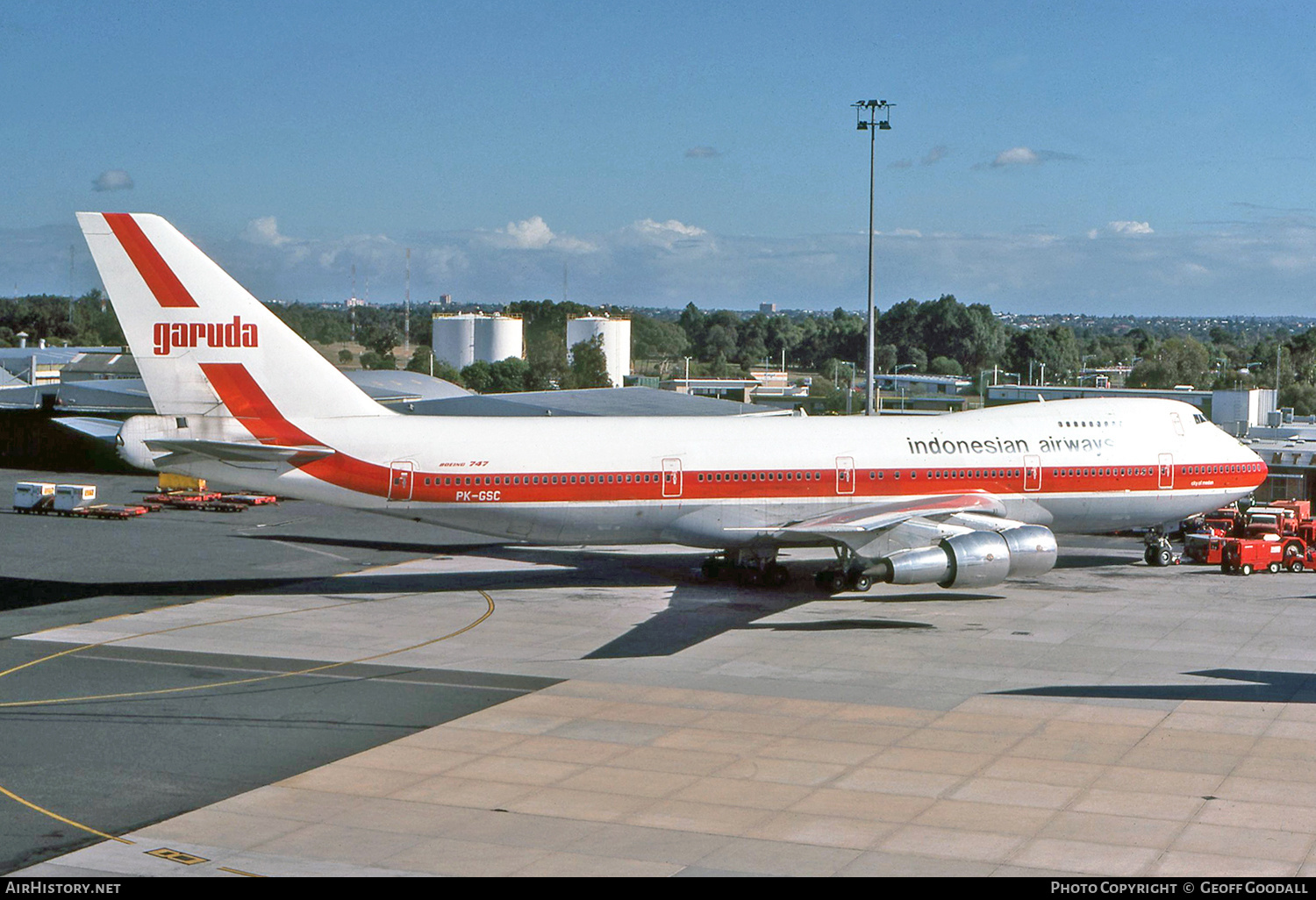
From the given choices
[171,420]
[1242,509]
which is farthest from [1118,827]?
[1242,509]

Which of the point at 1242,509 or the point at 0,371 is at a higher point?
the point at 0,371

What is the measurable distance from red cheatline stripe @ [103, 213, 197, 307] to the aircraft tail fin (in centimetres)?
3

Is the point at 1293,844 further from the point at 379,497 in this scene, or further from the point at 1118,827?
the point at 379,497

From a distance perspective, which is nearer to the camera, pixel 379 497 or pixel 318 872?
pixel 318 872

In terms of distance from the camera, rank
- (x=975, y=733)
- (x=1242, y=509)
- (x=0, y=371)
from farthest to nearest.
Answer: (x=0, y=371) < (x=1242, y=509) < (x=975, y=733)

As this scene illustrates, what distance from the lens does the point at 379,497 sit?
135ft

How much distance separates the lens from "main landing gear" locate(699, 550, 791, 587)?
1781 inches

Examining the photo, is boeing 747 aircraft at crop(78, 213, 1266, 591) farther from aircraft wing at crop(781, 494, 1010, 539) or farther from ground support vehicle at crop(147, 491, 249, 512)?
ground support vehicle at crop(147, 491, 249, 512)

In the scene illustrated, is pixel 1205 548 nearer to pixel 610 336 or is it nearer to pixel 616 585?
pixel 616 585

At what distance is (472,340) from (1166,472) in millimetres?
124967

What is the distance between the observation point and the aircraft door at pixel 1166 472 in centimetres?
4772

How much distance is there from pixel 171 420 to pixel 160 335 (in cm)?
257

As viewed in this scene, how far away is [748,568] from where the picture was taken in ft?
150

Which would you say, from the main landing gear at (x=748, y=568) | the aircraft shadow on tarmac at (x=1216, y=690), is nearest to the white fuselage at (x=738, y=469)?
the main landing gear at (x=748, y=568)
